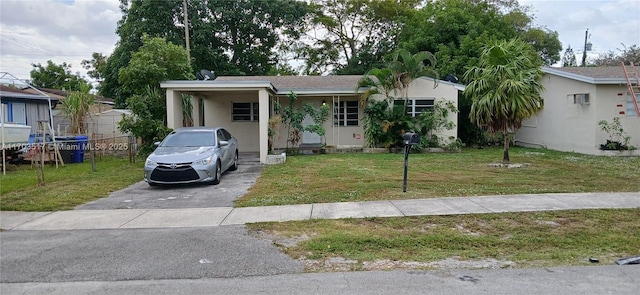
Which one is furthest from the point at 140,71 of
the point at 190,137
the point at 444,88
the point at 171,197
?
the point at 444,88

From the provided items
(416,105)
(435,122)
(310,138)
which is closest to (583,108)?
(435,122)

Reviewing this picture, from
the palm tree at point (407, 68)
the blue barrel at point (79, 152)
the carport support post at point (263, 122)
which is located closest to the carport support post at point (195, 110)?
the blue barrel at point (79, 152)

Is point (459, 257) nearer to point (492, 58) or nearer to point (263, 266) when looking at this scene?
point (263, 266)

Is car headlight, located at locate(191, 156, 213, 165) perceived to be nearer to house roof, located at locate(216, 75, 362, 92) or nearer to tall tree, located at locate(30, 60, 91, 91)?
house roof, located at locate(216, 75, 362, 92)

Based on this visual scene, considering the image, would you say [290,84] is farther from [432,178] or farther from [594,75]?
[594,75]

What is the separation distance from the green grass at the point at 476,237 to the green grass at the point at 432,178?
1.84 m

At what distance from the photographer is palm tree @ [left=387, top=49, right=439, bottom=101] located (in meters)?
17.9

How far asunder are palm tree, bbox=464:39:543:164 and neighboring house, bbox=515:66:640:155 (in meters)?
4.69

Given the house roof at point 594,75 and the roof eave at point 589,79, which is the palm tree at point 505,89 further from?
the house roof at point 594,75

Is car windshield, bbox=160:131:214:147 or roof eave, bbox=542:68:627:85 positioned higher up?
roof eave, bbox=542:68:627:85

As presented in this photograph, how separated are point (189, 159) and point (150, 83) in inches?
314

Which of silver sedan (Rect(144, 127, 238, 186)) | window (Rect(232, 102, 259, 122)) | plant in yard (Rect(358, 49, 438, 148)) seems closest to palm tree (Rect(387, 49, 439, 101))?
plant in yard (Rect(358, 49, 438, 148))

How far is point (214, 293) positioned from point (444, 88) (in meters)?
16.6

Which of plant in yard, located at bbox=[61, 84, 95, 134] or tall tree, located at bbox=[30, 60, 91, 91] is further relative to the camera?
tall tree, located at bbox=[30, 60, 91, 91]
